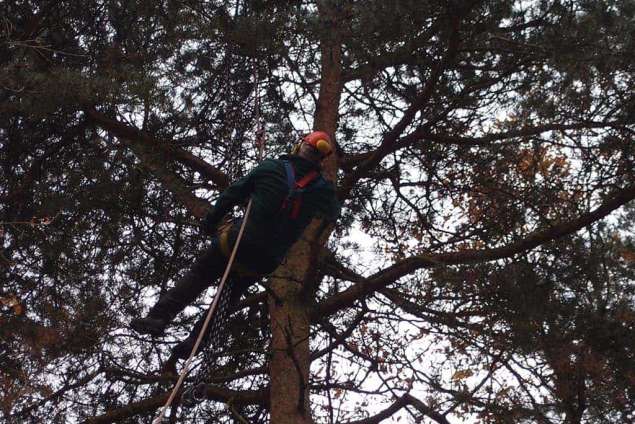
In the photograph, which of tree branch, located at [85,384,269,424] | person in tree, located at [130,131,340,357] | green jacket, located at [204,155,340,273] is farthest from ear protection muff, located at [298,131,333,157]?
tree branch, located at [85,384,269,424]

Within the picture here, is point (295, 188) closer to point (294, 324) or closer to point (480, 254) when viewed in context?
point (294, 324)

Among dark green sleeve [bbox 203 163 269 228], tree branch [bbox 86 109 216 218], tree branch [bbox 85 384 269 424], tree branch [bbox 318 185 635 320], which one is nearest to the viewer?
dark green sleeve [bbox 203 163 269 228]

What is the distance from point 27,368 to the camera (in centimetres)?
513

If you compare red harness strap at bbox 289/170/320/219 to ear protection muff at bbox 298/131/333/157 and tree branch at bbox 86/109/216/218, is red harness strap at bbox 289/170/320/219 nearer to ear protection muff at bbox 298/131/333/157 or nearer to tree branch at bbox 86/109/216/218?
ear protection muff at bbox 298/131/333/157

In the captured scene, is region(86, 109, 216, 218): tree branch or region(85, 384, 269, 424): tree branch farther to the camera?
region(86, 109, 216, 218): tree branch

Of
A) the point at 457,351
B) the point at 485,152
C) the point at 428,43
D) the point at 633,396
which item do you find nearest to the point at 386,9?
the point at 428,43

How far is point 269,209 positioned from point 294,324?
921 millimetres

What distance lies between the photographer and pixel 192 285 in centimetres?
429

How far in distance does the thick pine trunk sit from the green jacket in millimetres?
152

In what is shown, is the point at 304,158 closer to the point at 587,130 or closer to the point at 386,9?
the point at 386,9

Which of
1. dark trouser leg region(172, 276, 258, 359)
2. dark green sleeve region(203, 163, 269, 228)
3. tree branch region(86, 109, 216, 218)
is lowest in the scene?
dark trouser leg region(172, 276, 258, 359)

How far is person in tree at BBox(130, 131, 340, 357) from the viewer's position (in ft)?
13.6

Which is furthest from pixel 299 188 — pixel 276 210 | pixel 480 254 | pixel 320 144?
pixel 480 254

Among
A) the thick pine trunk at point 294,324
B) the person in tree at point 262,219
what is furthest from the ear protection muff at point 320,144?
the thick pine trunk at point 294,324
